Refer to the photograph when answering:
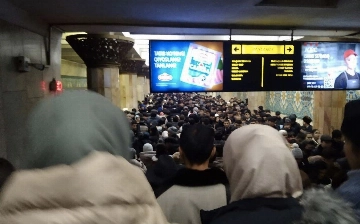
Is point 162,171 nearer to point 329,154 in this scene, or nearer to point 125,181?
point 125,181

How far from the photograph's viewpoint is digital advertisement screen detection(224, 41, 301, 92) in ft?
19.9

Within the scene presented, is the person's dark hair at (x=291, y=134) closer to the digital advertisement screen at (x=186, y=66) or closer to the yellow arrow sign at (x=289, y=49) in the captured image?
the yellow arrow sign at (x=289, y=49)

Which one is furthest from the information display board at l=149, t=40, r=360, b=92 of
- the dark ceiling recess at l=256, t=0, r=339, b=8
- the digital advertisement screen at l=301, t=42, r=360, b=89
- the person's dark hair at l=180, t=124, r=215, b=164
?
the person's dark hair at l=180, t=124, r=215, b=164

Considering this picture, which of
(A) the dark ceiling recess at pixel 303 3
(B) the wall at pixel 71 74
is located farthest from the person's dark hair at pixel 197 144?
(B) the wall at pixel 71 74

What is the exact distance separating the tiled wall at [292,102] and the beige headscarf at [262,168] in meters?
13.6

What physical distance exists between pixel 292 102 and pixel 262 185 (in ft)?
54.3

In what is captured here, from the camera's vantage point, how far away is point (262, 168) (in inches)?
65.0

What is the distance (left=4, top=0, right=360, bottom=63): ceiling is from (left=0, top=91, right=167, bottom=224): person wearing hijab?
Answer: 391cm

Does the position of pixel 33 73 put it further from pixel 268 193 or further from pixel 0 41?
pixel 268 193

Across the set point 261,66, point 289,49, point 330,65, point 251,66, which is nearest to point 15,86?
point 251,66

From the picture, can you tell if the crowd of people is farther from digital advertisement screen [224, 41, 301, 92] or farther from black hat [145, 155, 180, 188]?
digital advertisement screen [224, 41, 301, 92]

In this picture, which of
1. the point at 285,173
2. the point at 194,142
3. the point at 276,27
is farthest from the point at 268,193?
the point at 276,27

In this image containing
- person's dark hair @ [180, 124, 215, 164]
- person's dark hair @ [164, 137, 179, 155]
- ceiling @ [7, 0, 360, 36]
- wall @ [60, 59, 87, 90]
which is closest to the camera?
person's dark hair @ [180, 124, 215, 164]

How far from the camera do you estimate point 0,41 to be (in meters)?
4.62
